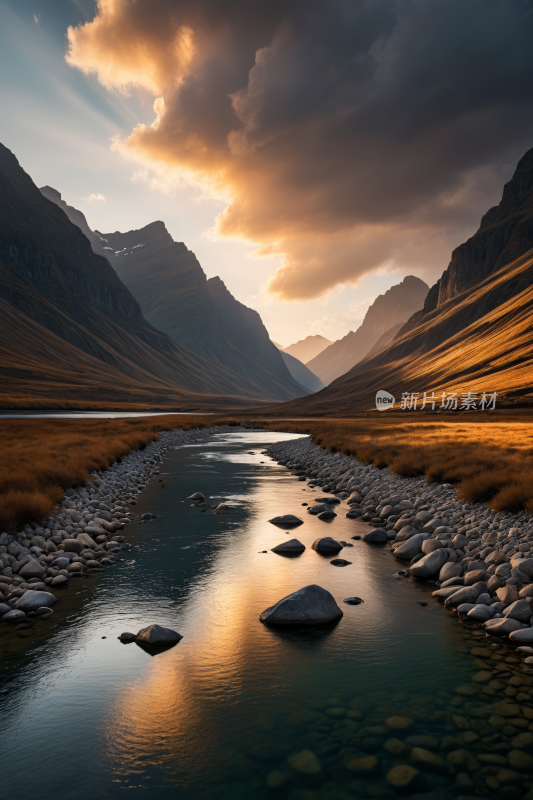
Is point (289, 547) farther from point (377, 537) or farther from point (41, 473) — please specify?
point (41, 473)

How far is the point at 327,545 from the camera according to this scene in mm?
16281

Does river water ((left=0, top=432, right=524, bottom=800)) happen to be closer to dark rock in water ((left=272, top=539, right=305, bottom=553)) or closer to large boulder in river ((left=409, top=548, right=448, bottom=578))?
large boulder in river ((left=409, top=548, right=448, bottom=578))

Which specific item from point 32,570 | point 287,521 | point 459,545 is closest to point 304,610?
point 459,545

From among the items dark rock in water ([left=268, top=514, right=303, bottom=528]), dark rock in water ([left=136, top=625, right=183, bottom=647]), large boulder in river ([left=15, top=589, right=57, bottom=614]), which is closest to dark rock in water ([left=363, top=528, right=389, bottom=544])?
dark rock in water ([left=268, top=514, right=303, bottom=528])

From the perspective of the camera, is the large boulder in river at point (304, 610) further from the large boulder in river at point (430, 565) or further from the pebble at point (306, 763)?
the pebble at point (306, 763)

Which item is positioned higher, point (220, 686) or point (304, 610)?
point (304, 610)

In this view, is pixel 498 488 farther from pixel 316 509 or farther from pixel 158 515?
pixel 158 515

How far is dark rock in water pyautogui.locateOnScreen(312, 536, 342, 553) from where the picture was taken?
16.2 meters

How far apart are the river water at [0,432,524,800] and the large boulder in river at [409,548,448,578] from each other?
0.73 metres

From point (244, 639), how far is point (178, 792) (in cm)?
414

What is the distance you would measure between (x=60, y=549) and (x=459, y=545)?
41.5 ft

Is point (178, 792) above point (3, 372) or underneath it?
underneath

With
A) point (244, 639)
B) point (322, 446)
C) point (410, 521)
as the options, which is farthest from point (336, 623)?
point (322, 446)

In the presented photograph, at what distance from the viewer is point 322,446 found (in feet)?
156
